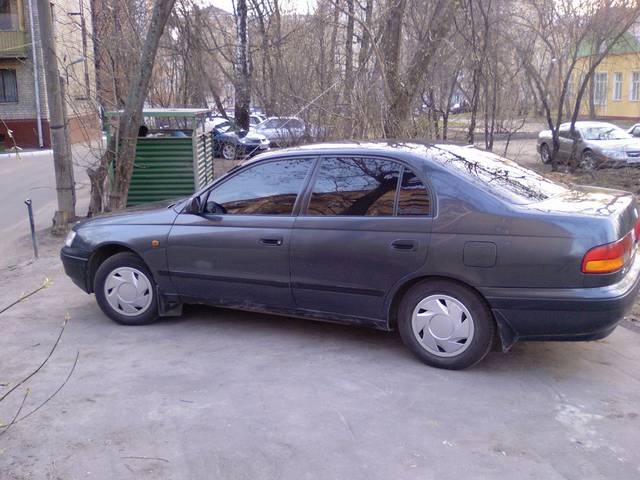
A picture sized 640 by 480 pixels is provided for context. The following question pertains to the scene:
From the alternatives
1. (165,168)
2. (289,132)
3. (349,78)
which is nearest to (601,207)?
(349,78)

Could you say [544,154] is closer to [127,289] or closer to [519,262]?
[127,289]

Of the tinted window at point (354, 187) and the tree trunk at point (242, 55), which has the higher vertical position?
the tree trunk at point (242, 55)

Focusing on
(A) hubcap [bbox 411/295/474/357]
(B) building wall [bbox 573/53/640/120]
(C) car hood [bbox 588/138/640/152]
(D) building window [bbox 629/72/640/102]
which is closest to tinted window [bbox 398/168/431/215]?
(A) hubcap [bbox 411/295/474/357]

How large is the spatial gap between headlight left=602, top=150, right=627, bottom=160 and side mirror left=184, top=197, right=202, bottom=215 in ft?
49.8

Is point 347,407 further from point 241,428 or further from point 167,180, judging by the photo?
point 167,180

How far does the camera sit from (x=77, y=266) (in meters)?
6.26

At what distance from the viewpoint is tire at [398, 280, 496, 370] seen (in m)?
4.67

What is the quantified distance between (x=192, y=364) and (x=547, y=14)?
15495 millimetres

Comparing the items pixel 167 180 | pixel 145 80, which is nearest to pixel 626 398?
pixel 145 80

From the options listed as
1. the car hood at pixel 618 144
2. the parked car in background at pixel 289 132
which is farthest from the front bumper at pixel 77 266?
the car hood at pixel 618 144

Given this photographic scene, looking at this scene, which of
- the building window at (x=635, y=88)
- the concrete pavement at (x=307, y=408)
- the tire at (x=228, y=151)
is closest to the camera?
the concrete pavement at (x=307, y=408)

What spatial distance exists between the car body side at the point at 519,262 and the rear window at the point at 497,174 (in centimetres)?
12

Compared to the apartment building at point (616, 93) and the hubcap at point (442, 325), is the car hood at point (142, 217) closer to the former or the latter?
the hubcap at point (442, 325)

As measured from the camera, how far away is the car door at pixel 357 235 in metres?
4.85
